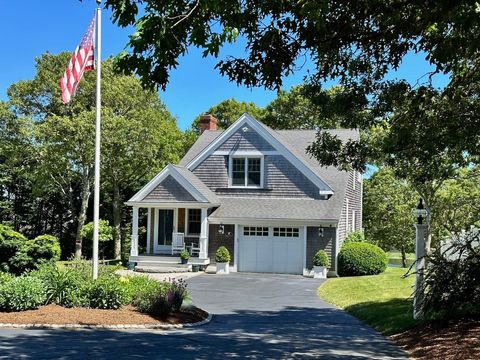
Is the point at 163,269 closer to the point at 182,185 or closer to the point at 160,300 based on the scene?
the point at 182,185

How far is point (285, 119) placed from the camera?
4425 centimetres

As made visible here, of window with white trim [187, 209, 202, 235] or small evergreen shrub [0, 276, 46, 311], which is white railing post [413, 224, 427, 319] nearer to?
small evergreen shrub [0, 276, 46, 311]

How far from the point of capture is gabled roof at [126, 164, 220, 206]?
1043 inches

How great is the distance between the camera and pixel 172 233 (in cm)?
2773

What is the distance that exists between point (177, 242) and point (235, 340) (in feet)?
55.8

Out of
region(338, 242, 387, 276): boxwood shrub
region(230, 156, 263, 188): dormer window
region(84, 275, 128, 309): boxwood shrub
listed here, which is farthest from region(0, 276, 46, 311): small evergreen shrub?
region(230, 156, 263, 188): dormer window

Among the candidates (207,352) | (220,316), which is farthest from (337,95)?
(220,316)

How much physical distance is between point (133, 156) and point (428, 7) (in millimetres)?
28658

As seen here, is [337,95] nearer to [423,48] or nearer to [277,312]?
[423,48]

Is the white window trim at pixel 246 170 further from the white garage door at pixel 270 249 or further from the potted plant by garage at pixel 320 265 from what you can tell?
the potted plant by garage at pixel 320 265

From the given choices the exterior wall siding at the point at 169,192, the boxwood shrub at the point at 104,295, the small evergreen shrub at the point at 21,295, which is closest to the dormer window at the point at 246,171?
the exterior wall siding at the point at 169,192

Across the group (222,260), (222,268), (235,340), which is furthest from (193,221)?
(235,340)

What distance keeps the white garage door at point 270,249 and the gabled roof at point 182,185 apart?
2.44 meters

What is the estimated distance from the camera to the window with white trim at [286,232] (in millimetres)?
26748
